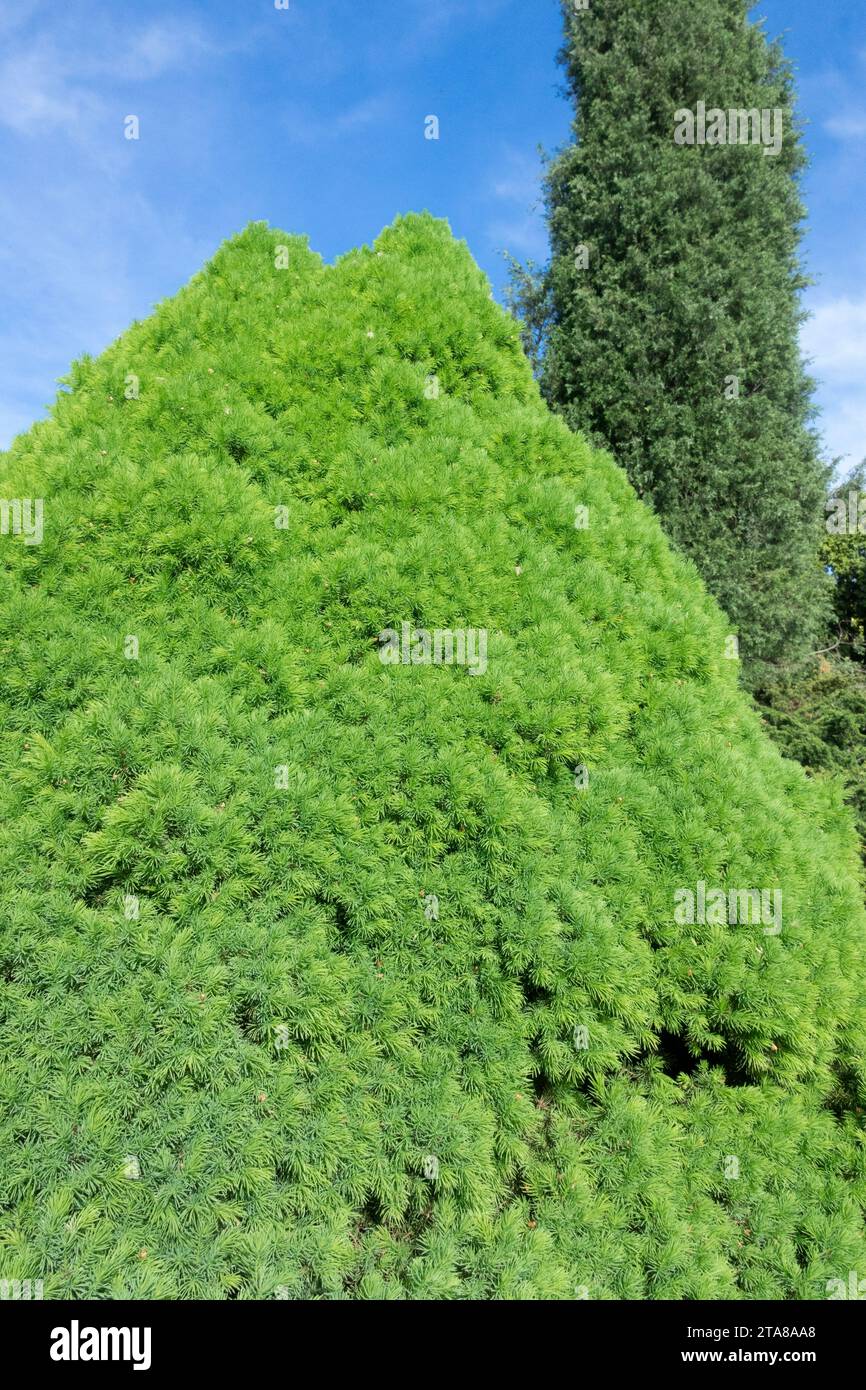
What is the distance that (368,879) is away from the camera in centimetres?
247

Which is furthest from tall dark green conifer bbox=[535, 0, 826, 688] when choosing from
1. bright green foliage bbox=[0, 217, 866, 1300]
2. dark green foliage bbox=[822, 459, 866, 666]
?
dark green foliage bbox=[822, 459, 866, 666]

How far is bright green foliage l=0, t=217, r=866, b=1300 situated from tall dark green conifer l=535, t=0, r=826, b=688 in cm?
539

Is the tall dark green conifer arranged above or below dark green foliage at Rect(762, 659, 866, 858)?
above

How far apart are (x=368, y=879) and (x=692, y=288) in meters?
8.21

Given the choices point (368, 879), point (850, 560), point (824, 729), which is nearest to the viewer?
point (368, 879)

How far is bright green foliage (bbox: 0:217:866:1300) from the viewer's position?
84.0 inches

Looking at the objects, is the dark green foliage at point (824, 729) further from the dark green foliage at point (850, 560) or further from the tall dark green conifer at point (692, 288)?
the dark green foliage at point (850, 560)

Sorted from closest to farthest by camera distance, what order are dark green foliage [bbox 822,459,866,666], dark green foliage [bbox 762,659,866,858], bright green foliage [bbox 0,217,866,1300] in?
bright green foliage [bbox 0,217,866,1300], dark green foliage [bbox 762,659,866,858], dark green foliage [bbox 822,459,866,666]

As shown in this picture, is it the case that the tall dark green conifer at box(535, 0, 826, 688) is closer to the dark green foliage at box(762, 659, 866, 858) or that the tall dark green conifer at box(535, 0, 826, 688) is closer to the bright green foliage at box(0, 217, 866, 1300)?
the dark green foliage at box(762, 659, 866, 858)

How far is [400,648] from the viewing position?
2857 millimetres

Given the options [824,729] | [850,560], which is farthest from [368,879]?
[850,560]

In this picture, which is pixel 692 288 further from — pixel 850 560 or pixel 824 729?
pixel 850 560

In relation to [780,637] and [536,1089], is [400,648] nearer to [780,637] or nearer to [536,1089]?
[536,1089]

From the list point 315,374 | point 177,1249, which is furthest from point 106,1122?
point 315,374
